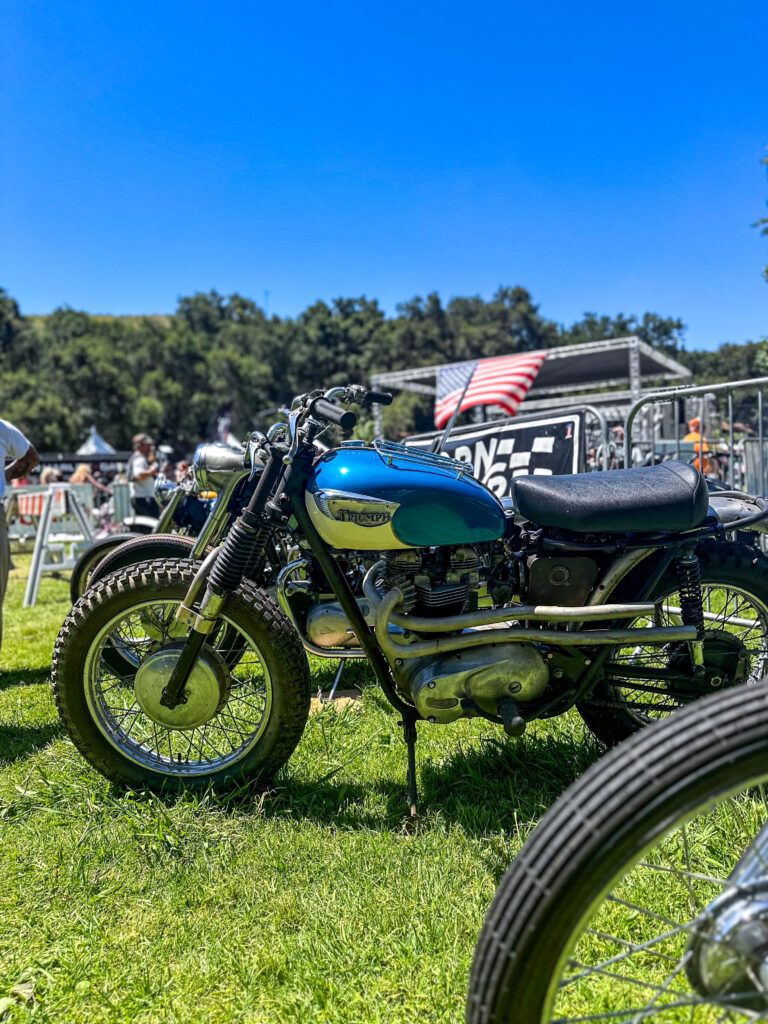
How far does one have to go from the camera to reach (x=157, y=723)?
2652 mm

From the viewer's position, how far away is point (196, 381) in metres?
51.0

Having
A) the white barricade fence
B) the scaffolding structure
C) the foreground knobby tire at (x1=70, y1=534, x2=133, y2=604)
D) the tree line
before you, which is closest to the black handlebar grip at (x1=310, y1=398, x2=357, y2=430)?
the foreground knobby tire at (x1=70, y1=534, x2=133, y2=604)

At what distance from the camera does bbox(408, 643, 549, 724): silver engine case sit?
7.67 ft

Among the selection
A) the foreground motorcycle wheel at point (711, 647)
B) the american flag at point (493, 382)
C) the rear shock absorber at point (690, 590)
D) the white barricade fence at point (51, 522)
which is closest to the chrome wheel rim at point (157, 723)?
the foreground motorcycle wheel at point (711, 647)

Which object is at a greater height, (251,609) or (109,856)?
(251,609)

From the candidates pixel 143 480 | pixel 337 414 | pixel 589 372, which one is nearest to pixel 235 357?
pixel 589 372

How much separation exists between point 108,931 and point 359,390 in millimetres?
1872

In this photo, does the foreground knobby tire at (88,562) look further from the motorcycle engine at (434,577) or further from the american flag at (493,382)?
the american flag at (493,382)

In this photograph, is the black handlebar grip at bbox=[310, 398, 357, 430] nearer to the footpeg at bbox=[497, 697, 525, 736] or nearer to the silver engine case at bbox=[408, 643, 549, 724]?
the silver engine case at bbox=[408, 643, 549, 724]

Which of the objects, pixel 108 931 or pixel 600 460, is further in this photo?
pixel 600 460

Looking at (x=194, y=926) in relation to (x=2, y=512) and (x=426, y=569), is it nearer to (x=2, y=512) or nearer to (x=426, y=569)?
(x=426, y=569)

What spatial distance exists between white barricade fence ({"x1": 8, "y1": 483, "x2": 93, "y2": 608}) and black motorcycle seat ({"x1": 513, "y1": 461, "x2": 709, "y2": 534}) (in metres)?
5.97

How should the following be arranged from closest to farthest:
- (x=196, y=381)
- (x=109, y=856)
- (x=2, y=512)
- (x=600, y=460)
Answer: (x=109, y=856)
(x=2, y=512)
(x=600, y=460)
(x=196, y=381)

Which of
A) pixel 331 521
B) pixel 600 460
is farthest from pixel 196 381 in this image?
pixel 331 521
